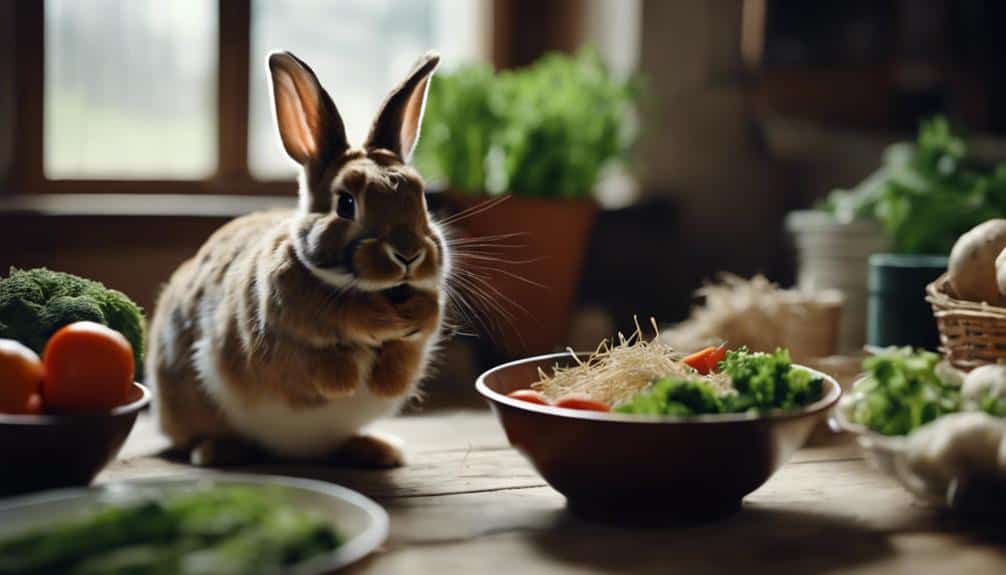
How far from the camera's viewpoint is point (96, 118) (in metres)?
2.81

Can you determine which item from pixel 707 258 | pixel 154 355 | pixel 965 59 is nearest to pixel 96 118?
pixel 154 355

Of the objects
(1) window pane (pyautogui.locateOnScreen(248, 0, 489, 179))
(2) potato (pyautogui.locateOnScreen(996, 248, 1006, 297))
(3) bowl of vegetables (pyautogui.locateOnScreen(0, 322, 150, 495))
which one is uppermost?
(1) window pane (pyautogui.locateOnScreen(248, 0, 489, 179))

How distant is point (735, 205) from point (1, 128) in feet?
6.45

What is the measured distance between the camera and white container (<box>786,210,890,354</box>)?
250 cm

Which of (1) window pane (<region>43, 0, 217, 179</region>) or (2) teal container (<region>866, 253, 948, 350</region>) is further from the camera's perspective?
(1) window pane (<region>43, 0, 217, 179</region>)

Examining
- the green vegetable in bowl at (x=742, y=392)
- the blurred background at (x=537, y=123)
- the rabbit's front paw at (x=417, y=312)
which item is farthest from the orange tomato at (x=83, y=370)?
the blurred background at (x=537, y=123)

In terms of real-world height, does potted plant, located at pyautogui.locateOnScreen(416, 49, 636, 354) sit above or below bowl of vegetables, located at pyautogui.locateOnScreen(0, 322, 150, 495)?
above

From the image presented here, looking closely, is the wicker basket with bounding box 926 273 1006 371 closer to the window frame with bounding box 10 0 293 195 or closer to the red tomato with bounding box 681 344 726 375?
the red tomato with bounding box 681 344 726 375

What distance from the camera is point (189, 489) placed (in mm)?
1137

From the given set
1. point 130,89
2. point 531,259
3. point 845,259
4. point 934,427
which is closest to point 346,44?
point 130,89

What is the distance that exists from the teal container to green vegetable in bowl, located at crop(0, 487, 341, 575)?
1343 millimetres

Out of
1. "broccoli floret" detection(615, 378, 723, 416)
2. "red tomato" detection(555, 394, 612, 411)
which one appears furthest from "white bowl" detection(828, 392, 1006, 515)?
"red tomato" detection(555, 394, 612, 411)

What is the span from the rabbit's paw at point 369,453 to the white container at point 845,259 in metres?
1.24

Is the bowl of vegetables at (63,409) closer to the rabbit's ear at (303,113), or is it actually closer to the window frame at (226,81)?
the rabbit's ear at (303,113)
